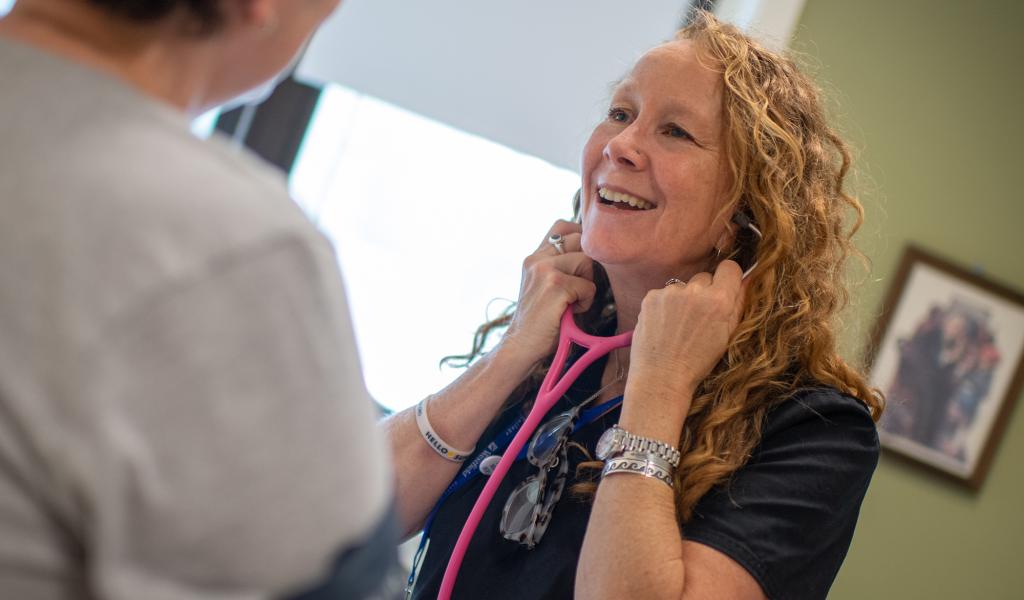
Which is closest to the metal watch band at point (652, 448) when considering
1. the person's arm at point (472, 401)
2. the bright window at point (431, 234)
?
the person's arm at point (472, 401)

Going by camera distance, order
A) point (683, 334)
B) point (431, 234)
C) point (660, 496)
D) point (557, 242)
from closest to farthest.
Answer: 1. point (660, 496)
2. point (683, 334)
3. point (557, 242)
4. point (431, 234)

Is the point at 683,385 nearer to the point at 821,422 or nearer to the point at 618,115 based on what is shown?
the point at 821,422

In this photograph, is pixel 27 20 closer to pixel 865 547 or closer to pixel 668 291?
pixel 668 291

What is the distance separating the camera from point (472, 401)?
1482 mm

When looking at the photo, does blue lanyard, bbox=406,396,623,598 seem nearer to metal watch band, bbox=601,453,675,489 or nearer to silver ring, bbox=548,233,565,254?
metal watch band, bbox=601,453,675,489

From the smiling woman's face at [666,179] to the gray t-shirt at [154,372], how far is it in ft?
3.15

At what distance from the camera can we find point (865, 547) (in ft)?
8.62

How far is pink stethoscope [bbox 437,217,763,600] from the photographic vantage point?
52.2 inches

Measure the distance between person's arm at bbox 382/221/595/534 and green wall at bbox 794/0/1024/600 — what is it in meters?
1.32

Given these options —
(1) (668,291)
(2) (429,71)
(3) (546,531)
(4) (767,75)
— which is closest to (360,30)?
(2) (429,71)

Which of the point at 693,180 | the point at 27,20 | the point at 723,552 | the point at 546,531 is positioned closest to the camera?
the point at 27,20

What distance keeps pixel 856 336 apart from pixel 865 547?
594mm

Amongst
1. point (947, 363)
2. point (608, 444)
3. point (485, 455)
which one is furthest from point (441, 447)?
point (947, 363)

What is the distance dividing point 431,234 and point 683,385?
1.42 metres
